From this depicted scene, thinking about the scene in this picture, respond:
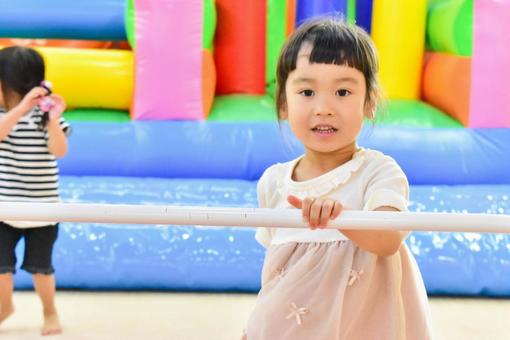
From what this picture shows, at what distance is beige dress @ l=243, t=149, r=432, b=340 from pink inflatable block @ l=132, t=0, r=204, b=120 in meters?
1.19

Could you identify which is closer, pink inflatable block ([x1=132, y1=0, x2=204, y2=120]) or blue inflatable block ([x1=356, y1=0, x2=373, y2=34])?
pink inflatable block ([x1=132, y1=0, x2=204, y2=120])

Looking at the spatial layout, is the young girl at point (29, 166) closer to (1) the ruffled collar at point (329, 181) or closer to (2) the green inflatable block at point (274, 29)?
(1) the ruffled collar at point (329, 181)

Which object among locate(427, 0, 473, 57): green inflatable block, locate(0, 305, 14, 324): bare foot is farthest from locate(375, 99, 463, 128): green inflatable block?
locate(0, 305, 14, 324): bare foot

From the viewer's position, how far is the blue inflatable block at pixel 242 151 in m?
1.99

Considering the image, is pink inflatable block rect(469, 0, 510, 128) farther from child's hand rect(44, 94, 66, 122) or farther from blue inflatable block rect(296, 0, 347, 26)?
child's hand rect(44, 94, 66, 122)

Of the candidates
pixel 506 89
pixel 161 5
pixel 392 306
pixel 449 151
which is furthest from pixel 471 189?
pixel 392 306

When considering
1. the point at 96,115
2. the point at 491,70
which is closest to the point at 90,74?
the point at 96,115

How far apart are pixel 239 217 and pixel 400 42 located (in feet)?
5.14

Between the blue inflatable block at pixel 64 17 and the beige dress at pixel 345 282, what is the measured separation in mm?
1384

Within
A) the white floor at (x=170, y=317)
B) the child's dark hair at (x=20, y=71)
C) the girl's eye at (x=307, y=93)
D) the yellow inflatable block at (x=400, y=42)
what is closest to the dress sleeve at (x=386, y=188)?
the girl's eye at (x=307, y=93)

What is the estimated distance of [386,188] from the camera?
848mm

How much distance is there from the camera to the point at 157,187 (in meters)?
1.90

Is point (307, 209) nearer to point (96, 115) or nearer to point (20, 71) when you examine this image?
point (20, 71)

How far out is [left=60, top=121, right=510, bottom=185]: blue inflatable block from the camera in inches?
78.3
